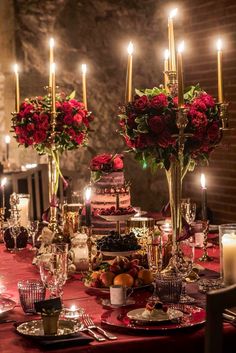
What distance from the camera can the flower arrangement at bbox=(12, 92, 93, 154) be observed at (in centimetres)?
402

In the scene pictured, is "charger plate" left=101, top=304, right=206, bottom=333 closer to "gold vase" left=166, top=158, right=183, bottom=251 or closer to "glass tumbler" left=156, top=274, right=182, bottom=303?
"glass tumbler" left=156, top=274, right=182, bottom=303

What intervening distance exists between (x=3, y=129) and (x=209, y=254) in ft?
11.1

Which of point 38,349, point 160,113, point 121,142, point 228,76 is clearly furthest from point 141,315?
point 121,142

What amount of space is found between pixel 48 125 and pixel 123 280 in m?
1.11

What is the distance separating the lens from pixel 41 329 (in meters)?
2.67

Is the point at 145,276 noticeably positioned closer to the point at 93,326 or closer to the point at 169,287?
the point at 169,287

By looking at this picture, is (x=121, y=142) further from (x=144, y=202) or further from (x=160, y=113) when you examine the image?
(x=160, y=113)

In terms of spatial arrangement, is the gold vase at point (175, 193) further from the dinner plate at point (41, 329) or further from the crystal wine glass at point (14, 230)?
the crystal wine glass at point (14, 230)

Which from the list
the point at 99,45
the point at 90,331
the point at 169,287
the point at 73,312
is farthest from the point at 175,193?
the point at 99,45

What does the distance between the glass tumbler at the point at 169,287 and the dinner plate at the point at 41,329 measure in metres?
0.38

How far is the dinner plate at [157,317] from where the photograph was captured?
8.85ft

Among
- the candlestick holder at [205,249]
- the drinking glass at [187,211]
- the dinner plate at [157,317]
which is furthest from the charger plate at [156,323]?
the drinking glass at [187,211]

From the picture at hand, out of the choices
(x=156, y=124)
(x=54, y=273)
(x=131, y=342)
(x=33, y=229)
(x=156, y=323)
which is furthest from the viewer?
(x=33, y=229)

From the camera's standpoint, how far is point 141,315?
276cm
